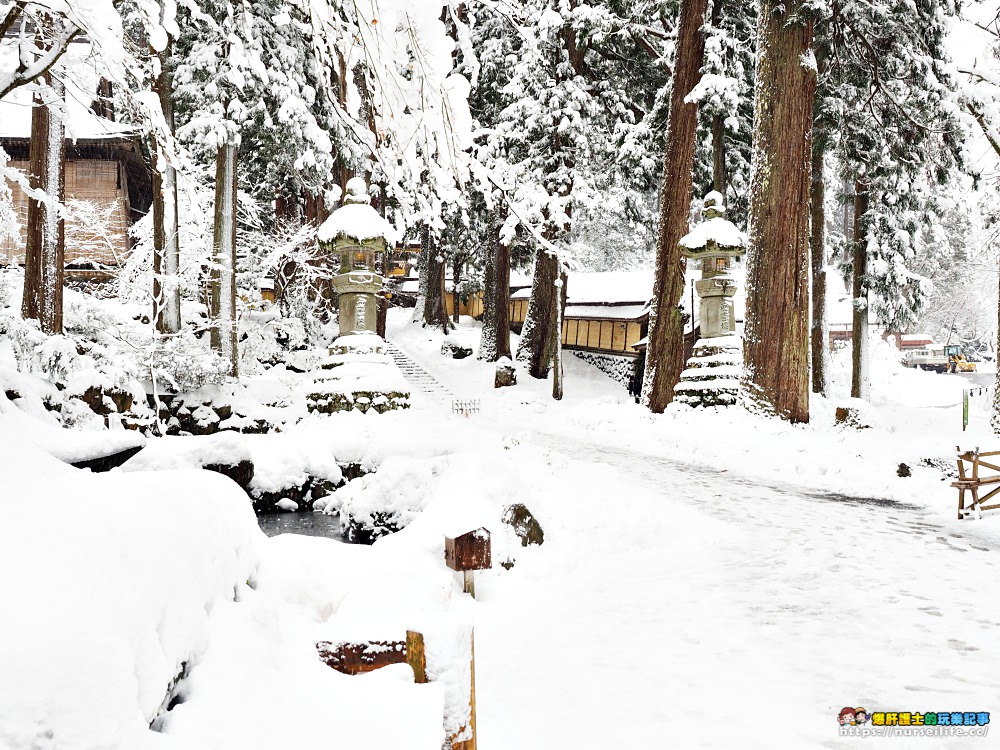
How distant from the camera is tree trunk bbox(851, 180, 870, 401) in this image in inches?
856

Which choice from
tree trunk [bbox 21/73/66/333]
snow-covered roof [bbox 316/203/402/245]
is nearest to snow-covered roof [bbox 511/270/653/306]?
snow-covered roof [bbox 316/203/402/245]

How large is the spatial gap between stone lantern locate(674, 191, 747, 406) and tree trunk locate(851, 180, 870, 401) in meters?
9.42

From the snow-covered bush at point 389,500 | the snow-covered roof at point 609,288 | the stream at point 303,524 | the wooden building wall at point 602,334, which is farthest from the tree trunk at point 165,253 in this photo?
the wooden building wall at point 602,334

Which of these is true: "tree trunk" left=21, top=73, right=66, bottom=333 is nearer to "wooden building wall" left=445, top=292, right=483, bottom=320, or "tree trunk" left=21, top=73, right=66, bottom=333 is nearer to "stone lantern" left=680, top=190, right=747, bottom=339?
"stone lantern" left=680, top=190, right=747, bottom=339

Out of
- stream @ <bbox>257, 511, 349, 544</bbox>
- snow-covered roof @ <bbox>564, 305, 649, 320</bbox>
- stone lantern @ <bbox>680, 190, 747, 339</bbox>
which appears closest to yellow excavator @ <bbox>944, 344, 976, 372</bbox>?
snow-covered roof @ <bbox>564, 305, 649, 320</bbox>

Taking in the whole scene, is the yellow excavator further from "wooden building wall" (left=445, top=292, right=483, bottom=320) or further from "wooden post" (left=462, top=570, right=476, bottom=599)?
"wooden post" (left=462, top=570, right=476, bottom=599)

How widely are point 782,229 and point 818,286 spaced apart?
9083mm

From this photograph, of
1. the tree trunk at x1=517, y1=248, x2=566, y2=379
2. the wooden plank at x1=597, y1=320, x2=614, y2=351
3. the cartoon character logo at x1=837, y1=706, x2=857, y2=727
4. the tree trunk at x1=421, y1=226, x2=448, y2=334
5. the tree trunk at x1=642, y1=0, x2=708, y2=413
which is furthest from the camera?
the tree trunk at x1=421, y1=226, x2=448, y2=334

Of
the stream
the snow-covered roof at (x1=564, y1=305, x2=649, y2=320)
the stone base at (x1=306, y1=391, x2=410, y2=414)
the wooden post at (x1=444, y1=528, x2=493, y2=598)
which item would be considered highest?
the snow-covered roof at (x1=564, y1=305, x2=649, y2=320)

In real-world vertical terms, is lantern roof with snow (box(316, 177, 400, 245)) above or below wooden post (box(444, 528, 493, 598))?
above

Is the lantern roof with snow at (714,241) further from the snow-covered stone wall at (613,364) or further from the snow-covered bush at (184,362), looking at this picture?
the snow-covered stone wall at (613,364)

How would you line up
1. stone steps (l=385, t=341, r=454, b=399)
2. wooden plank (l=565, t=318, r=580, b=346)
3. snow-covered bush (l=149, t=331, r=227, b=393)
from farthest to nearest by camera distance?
wooden plank (l=565, t=318, r=580, b=346), stone steps (l=385, t=341, r=454, b=399), snow-covered bush (l=149, t=331, r=227, b=393)

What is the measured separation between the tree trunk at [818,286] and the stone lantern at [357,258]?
13581 mm

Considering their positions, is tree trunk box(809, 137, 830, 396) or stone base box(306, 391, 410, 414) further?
tree trunk box(809, 137, 830, 396)
